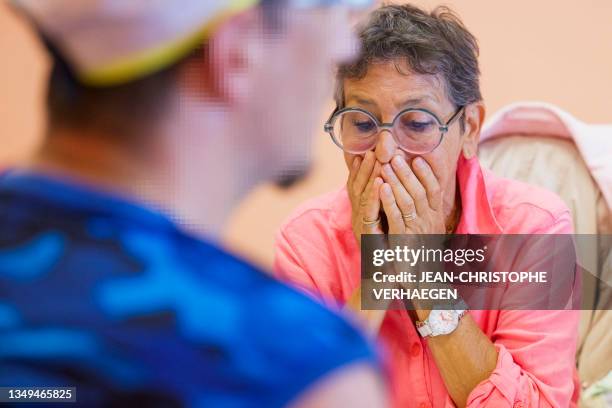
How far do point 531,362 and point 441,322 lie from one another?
127mm

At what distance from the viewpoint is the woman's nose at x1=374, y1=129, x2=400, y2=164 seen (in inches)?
44.5

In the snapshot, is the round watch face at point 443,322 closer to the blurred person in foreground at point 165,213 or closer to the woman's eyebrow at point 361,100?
the woman's eyebrow at point 361,100

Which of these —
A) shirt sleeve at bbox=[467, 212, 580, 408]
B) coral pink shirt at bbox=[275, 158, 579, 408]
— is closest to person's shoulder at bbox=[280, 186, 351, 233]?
coral pink shirt at bbox=[275, 158, 579, 408]

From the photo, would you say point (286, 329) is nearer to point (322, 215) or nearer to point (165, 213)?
point (165, 213)

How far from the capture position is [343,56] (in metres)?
0.54

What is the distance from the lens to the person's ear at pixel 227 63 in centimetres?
49

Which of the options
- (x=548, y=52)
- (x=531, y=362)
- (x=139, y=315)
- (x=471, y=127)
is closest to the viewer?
(x=139, y=315)

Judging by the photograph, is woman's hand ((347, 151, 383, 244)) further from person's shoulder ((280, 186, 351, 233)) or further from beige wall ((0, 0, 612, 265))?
beige wall ((0, 0, 612, 265))

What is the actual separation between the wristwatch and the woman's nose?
0.70ft

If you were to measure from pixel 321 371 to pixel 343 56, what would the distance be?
208mm

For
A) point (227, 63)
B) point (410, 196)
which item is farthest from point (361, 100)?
point (227, 63)

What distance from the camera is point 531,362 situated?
1.10 metres

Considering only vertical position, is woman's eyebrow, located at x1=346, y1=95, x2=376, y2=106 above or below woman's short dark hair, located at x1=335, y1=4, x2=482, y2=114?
below

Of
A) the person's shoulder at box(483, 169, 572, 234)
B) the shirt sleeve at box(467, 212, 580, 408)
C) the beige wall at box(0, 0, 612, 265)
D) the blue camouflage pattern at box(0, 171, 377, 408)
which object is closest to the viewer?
the blue camouflage pattern at box(0, 171, 377, 408)
